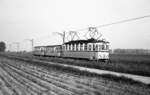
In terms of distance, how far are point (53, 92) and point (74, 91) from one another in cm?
96

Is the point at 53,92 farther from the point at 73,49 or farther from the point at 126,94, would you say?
the point at 73,49

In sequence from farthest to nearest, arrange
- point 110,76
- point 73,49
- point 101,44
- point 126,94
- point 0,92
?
point 73,49 < point 101,44 < point 110,76 < point 0,92 < point 126,94

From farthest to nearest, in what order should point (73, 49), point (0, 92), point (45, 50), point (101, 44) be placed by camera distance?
1. point (45, 50)
2. point (73, 49)
3. point (101, 44)
4. point (0, 92)

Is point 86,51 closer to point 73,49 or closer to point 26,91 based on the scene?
point 73,49

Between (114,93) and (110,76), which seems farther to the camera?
(110,76)

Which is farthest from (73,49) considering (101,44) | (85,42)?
(101,44)

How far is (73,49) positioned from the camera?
85.0ft

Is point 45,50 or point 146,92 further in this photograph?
point 45,50

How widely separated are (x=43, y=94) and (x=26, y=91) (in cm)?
101

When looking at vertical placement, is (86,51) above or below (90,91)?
above

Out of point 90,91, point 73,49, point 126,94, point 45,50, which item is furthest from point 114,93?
point 45,50

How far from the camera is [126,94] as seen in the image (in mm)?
6426

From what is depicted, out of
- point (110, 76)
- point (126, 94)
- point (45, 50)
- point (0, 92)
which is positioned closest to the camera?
point (126, 94)

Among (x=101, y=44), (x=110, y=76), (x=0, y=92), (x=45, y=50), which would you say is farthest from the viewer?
(x=45, y=50)
